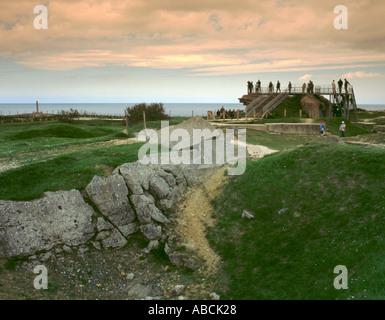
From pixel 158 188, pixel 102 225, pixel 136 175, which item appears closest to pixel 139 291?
pixel 102 225

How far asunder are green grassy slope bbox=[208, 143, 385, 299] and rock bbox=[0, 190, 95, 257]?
810 cm

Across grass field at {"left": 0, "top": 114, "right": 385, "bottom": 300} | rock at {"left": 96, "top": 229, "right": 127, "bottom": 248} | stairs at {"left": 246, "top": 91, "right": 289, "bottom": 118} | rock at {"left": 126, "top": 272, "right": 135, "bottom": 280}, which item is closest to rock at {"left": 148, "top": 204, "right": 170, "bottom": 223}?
rock at {"left": 96, "top": 229, "right": 127, "bottom": 248}

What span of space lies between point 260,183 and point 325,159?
4863 mm

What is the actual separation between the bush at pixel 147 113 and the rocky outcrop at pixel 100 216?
1729 inches

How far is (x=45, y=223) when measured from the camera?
19.4 meters

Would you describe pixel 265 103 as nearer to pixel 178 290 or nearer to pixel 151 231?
pixel 151 231

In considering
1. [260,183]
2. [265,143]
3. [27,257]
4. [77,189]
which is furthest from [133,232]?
[265,143]

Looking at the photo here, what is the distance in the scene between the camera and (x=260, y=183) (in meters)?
23.7

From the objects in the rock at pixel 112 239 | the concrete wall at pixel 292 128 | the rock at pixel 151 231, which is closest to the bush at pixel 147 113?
the concrete wall at pixel 292 128

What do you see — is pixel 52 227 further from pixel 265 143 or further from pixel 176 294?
pixel 265 143

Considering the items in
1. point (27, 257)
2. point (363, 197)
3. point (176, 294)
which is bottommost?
point (176, 294)

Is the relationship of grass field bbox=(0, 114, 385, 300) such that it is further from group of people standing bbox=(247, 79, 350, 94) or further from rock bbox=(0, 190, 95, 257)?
group of people standing bbox=(247, 79, 350, 94)

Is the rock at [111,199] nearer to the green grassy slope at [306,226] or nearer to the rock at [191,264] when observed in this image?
the rock at [191,264]

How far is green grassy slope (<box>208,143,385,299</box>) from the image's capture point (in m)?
15.2
